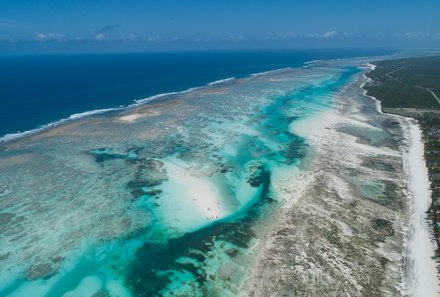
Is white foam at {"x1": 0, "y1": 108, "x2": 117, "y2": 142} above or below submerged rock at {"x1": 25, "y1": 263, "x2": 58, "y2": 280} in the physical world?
above

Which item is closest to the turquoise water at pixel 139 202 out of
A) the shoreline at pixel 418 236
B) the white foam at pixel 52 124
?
the white foam at pixel 52 124

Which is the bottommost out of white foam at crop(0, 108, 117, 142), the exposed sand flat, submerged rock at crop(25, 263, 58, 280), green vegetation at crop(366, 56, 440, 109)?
submerged rock at crop(25, 263, 58, 280)

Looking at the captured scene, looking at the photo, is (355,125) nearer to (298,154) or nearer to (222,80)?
(298,154)

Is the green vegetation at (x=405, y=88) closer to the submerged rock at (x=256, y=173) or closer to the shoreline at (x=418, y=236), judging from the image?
the shoreline at (x=418, y=236)

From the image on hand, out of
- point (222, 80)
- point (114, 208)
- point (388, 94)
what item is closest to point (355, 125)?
point (388, 94)

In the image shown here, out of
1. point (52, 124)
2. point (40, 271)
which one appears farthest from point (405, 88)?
point (40, 271)

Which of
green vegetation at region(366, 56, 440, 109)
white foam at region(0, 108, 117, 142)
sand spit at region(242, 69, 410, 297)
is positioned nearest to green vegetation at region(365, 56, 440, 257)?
green vegetation at region(366, 56, 440, 109)

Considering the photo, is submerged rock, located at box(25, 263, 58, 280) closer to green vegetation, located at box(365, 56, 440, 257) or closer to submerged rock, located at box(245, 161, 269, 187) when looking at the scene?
submerged rock, located at box(245, 161, 269, 187)
